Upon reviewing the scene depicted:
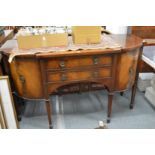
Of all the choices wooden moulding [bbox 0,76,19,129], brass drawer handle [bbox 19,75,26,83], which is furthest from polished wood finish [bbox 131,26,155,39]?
wooden moulding [bbox 0,76,19,129]

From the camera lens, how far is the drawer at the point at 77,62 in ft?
4.38

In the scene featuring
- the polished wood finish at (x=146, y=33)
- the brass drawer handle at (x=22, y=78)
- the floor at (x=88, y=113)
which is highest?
the polished wood finish at (x=146, y=33)

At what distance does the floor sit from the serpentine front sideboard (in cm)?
41

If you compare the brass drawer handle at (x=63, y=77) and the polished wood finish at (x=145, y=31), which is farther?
the polished wood finish at (x=145, y=31)

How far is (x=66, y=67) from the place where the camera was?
4.48ft

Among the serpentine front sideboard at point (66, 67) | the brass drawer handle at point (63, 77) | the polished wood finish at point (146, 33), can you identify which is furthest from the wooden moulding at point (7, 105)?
the polished wood finish at point (146, 33)

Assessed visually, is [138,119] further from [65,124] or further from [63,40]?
[63,40]

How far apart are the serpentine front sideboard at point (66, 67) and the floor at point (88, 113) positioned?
1.35 feet

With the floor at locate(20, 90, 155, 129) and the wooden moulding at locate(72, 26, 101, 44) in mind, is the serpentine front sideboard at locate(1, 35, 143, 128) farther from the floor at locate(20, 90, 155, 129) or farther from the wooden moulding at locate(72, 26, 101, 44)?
the floor at locate(20, 90, 155, 129)

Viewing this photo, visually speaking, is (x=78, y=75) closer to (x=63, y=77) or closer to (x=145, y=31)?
(x=63, y=77)

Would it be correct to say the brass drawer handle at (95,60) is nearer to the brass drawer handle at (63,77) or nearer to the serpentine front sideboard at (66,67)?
the serpentine front sideboard at (66,67)

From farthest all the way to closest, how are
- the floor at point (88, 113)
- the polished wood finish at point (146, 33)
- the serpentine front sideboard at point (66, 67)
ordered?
the polished wood finish at point (146, 33)
the floor at point (88, 113)
the serpentine front sideboard at point (66, 67)

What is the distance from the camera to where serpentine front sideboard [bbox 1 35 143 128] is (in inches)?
51.9
